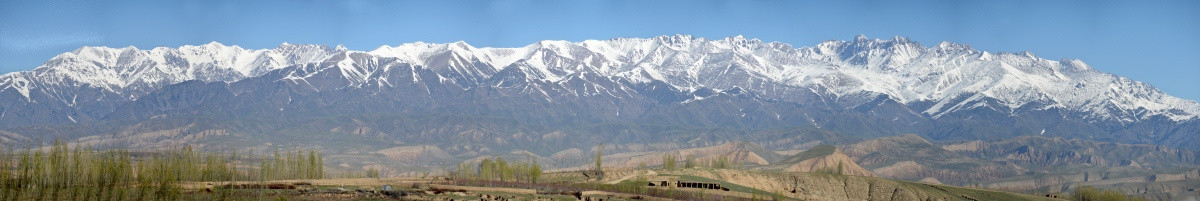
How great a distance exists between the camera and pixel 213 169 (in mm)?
189375

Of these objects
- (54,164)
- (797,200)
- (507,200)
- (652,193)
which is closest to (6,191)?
(54,164)

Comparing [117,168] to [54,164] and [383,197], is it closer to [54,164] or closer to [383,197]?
[54,164]

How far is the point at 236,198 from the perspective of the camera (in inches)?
5320

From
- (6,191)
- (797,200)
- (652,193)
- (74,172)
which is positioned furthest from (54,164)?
(797,200)

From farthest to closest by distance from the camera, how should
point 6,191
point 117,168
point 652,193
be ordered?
point 652,193 → point 117,168 → point 6,191

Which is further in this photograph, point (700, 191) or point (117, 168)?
point (700, 191)

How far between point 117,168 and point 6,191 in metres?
23.7

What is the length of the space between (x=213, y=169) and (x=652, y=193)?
6604 cm

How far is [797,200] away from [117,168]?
9968 centimetres

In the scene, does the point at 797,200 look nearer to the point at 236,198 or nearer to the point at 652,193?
the point at 652,193

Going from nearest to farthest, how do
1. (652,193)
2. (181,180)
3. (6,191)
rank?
(6,191)
(181,180)
(652,193)

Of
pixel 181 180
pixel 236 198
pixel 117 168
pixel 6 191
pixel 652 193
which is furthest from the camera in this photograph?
pixel 652 193

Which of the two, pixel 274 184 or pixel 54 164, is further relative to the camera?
pixel 274 184

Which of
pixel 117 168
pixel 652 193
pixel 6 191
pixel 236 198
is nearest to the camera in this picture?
pixel 6 191
